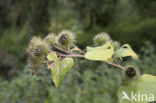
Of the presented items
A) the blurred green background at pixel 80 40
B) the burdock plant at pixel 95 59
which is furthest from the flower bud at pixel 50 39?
the blurred green background at pixel 80 40

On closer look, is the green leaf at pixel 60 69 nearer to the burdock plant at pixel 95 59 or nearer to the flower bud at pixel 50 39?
the burdock plant at pixel 95 59

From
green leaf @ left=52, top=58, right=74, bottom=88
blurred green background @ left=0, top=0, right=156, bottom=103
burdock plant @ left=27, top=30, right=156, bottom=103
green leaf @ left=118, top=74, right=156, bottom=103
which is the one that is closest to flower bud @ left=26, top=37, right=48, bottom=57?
burdock plant @ left=27, top=30, right=156, bottom=103

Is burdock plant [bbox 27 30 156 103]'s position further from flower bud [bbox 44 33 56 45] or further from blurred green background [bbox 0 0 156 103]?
blurred green background [bbox 0 0 156 103]

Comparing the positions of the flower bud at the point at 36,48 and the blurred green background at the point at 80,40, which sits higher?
the blurred green background at the point at 80,40

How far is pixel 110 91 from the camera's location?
10.7ft

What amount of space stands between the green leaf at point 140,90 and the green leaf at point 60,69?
242mm

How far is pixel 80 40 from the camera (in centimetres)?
812

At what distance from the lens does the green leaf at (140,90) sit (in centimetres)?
75

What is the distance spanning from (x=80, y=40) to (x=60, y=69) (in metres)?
7.25

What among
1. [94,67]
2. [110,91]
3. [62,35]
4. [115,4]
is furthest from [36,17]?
[62,35]

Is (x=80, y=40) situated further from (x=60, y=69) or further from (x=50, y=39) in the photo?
(x=60, y=69)

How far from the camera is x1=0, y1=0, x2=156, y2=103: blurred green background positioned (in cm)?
272

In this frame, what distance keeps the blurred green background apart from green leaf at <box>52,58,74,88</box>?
4.98ft

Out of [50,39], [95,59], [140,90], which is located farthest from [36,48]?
[140,90]
